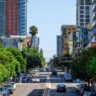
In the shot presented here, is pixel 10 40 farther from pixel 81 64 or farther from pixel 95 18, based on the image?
pixel 81 64

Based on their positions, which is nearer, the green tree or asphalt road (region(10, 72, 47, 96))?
asphalt road (region(10, 72, 47, 96))

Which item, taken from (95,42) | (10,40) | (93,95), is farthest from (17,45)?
(93,95)

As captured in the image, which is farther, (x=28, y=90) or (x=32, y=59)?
(x=32, y=59)

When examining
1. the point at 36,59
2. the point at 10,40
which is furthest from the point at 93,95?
the point at 10,40

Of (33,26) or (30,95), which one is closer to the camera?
(30,95)

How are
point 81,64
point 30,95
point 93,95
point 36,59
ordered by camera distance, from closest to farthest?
point 93,95, point 30,95, point 81,64, point 36,59

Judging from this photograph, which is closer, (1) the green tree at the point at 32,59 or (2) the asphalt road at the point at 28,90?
(2) the asphalt road at the point at 28,90

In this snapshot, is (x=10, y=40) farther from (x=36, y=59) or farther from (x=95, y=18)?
(x=95, y=18)

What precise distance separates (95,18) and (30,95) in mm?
50230

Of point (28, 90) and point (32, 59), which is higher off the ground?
point (32, 59)

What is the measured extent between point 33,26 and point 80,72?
100462 millimetres

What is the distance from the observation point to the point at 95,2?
328 ft

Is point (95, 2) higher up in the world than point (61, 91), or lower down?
higher up

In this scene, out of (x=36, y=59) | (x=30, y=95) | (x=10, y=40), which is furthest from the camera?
(x=10, y=40)
